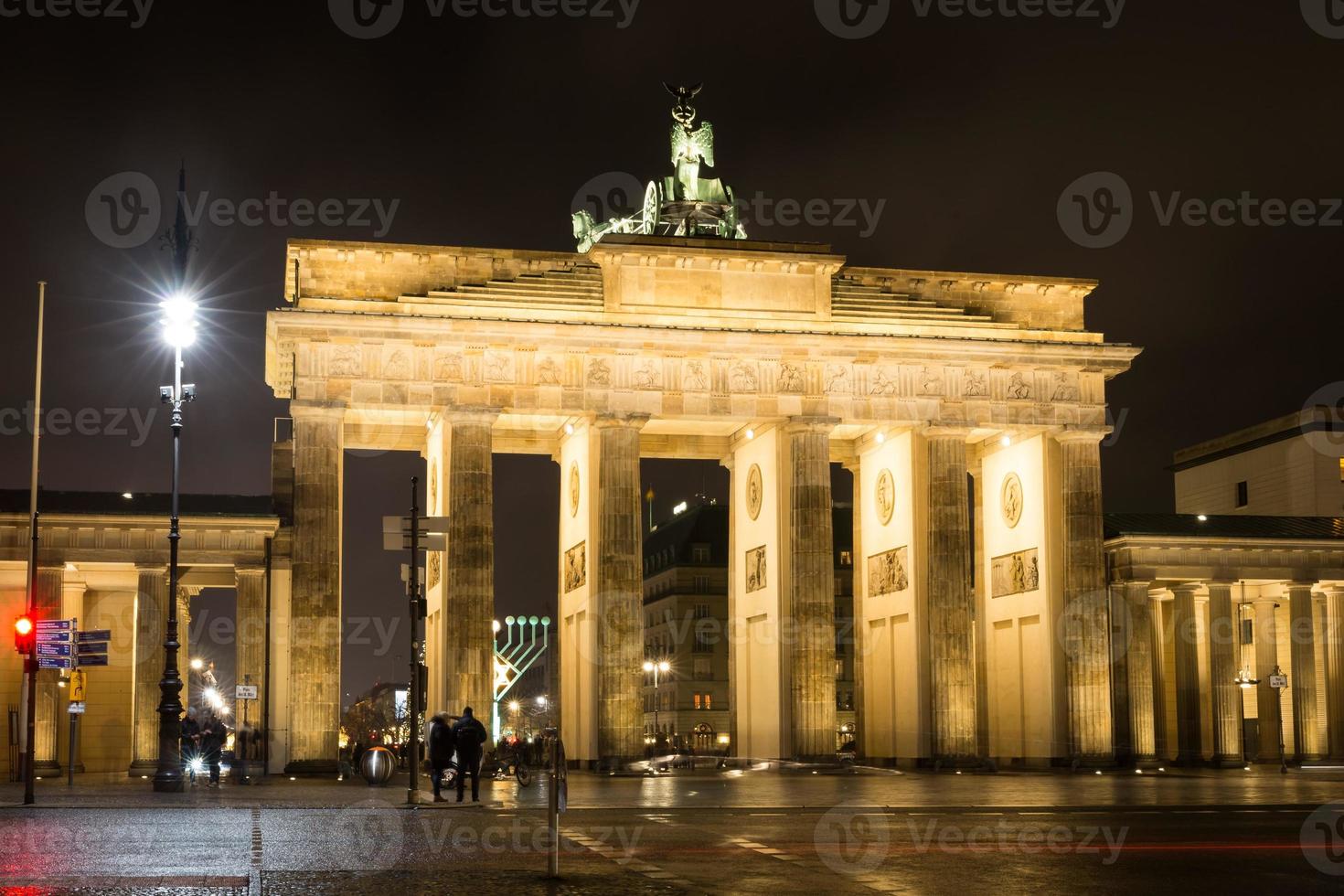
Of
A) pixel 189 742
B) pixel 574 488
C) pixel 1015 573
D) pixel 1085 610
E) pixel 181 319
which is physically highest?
pixel 181 319

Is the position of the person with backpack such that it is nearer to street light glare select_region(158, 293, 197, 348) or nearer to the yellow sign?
street light glare select_region(158, 293, 197, 348)

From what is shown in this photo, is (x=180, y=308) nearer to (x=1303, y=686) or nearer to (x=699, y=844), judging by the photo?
(x=699, y=844)

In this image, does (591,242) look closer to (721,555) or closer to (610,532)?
(610,532)

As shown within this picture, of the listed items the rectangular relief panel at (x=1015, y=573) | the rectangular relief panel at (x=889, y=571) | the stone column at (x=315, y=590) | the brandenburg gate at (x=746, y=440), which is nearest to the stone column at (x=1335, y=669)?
the brandenburg gate at (x=746, y=440)

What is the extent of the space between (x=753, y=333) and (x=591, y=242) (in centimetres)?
679

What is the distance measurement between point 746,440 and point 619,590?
350 inches

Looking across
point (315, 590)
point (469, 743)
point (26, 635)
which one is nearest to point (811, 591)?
point (315, 590)

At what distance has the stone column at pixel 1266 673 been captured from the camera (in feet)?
216

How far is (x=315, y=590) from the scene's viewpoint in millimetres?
53125

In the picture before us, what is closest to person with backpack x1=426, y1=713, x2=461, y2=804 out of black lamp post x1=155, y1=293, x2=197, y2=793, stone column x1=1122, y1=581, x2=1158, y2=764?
black lamp post x1=155, y1=293, x2=197, y2=793

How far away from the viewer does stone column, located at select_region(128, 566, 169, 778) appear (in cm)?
5203

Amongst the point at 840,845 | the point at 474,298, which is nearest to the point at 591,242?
the point at 474,298

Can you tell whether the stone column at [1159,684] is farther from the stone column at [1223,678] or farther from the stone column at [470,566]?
the stone column at [470,566]

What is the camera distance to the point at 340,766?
2093 inches
